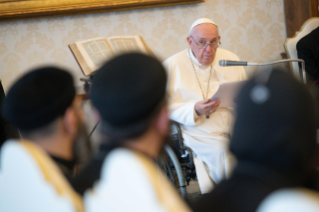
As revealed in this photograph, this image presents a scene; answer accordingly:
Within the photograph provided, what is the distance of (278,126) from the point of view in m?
0.88

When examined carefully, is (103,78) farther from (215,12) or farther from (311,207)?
(215,12)

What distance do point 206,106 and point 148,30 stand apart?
5.97 ft

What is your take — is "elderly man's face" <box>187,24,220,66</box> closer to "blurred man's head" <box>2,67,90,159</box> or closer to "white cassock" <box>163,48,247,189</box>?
"white cassock" <box>163,48,247,189</box>

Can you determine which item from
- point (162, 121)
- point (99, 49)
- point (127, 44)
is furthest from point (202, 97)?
point (162, 121)

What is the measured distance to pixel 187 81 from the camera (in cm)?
331

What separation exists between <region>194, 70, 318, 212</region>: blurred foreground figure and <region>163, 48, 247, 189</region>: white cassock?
175 centimetres

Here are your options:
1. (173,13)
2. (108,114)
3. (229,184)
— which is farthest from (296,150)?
(173,13)

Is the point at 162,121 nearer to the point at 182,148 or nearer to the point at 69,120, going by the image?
the point at 69,120

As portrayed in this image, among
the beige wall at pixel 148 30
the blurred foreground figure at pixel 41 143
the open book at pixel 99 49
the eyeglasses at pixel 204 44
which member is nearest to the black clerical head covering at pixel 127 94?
the blurred foreground figure at pixel 41 143

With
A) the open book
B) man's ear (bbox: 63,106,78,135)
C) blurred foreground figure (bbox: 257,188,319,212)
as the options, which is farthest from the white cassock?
blurred foreground figure (bbox: 257,188,319,212)

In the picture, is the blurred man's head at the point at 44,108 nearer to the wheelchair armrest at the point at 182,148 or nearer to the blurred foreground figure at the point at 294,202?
the blurred foreground figure at the point at 294,202

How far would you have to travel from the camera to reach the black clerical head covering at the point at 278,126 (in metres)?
0.88

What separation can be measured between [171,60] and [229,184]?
8.39 feet

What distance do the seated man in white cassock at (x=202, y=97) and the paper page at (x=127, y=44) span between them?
1.94 feet
